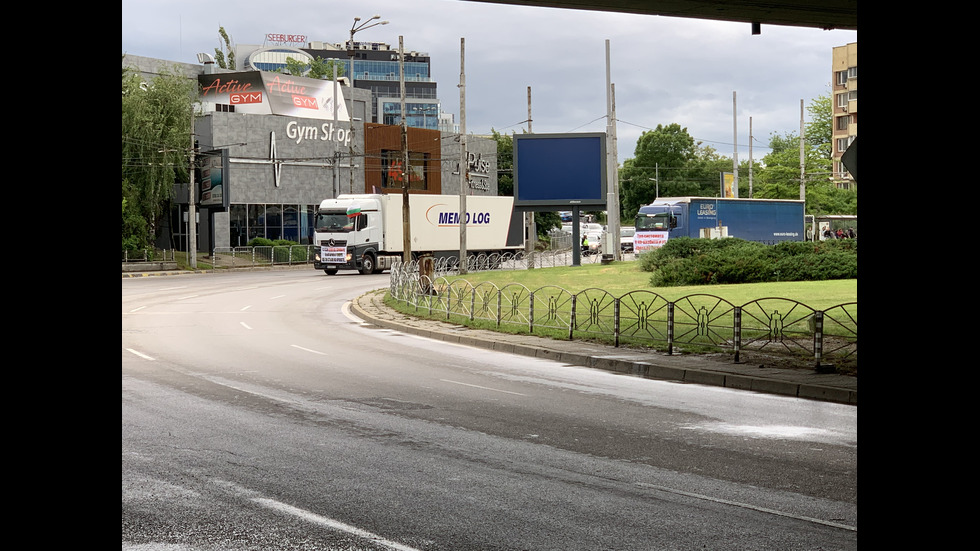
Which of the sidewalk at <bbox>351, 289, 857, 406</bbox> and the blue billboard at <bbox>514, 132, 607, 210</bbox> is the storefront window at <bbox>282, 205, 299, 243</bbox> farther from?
the sidewalk at <bbox>351, 289, 857, 406</bbox>

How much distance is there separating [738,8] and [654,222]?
4453 cm

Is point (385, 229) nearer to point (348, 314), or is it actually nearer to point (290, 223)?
point (290, 223)

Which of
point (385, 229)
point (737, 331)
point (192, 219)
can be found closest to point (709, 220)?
point (385, 229)

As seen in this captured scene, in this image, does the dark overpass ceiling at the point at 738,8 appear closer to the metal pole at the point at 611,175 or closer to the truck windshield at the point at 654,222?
the metal pole at the point at 611,175

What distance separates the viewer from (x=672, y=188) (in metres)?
106

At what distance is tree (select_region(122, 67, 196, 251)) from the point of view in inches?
2036

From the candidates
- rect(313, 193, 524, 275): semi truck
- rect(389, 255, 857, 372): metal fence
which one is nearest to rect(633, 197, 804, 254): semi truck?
rect(313, 193, 524, 275): semi truck

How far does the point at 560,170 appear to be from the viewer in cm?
4391

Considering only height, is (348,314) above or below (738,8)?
below

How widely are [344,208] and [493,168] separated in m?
36.0
